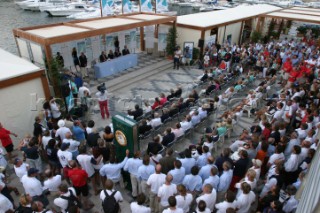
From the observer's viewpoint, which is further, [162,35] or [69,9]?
[69,9]

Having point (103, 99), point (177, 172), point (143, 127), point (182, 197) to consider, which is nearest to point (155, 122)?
point (143, 127)

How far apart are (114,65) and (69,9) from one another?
33.4 metres

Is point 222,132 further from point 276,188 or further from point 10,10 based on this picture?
point 10,10

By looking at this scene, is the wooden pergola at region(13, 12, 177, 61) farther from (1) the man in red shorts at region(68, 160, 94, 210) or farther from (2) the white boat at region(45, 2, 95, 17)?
(2) the white boat at region(45, 2, 95, 17)

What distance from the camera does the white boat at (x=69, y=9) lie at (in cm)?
4119

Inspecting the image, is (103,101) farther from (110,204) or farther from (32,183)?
(110,204)

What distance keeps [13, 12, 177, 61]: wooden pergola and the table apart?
1.74 meters

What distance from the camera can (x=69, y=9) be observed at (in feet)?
135

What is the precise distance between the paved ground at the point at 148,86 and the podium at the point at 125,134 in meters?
1.53

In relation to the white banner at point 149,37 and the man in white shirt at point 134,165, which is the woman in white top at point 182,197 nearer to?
the man in white shirt at point 134,165

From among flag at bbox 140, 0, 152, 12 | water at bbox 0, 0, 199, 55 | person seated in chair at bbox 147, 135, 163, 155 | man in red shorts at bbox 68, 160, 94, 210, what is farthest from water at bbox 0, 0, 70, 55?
person seated in chair at bbox 147, 135, 163, 155

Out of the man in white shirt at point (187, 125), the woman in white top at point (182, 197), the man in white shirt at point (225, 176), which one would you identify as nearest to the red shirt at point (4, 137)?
the man in white shirt at point (187, 125)

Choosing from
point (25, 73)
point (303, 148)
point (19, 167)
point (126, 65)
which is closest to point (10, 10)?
point (126, 65)

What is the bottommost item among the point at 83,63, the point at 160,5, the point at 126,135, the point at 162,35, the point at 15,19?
the point at 15,19
